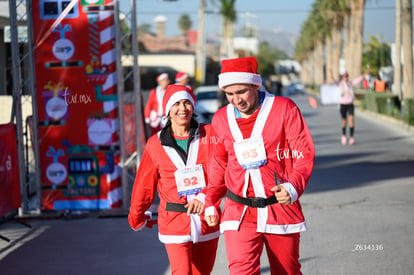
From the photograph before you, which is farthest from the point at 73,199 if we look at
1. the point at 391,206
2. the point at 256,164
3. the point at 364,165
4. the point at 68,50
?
the point at 364,165

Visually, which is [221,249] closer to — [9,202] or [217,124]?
[9,202]

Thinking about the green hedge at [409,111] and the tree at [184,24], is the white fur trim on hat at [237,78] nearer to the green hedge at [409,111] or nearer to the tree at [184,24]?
the green hedge at [409,111]

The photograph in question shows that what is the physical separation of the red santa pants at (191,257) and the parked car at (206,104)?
63.8 ft

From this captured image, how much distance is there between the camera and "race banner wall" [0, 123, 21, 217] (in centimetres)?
891

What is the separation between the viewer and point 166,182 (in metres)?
5.23

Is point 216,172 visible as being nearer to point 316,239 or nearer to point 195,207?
point 195,207

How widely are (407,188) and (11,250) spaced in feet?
21.2

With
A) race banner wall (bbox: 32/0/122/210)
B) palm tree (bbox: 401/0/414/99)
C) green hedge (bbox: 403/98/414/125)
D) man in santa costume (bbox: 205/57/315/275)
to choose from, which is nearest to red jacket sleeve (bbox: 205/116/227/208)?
man in santa costume (bbox: 205/57/315/275)

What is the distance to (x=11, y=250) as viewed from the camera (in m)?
8.61

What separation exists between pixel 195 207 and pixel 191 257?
13.9 inches

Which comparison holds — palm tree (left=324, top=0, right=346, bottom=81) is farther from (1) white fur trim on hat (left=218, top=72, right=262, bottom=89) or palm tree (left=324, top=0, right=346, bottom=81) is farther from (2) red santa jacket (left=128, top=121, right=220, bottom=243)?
(1) white fur trim on hat (left=218, top=72, right=262, bottom=89)

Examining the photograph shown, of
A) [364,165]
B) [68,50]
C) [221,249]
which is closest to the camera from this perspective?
[221,249]

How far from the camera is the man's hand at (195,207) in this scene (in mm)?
5117

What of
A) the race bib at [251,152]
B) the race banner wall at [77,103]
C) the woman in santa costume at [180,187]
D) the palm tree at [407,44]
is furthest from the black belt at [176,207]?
the palm tree at [407,44]
